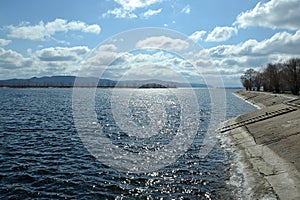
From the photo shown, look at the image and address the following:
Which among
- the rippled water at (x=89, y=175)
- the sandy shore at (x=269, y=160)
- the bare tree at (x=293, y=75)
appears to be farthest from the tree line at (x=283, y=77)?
the rippled water at (x=89, y=175)

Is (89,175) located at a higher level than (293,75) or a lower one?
lower

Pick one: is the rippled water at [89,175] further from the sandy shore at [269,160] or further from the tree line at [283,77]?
the tree line at [283,77]

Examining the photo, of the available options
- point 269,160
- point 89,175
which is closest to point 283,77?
point 269,160

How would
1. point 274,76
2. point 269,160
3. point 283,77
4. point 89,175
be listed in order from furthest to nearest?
point 274,76 < point 283,77 < point 269,160 < point 89,175

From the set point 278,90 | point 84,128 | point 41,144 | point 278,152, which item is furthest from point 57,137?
point 278,90

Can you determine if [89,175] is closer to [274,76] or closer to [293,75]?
[293,75]

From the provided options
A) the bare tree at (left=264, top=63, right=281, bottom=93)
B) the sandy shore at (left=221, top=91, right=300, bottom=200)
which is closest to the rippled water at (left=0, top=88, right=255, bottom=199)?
the sandy shore at (left=221, top=91, right=300, bottom=200)

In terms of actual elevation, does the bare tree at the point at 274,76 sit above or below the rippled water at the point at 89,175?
above

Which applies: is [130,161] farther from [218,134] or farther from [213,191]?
[218,134]

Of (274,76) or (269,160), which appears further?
(274,76)

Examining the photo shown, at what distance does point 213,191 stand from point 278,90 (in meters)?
123

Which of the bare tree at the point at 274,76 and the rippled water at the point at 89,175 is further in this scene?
the bare tree at the point at 274,76

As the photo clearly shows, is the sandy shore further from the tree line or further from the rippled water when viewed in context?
the tree line

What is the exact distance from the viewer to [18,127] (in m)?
34.5
